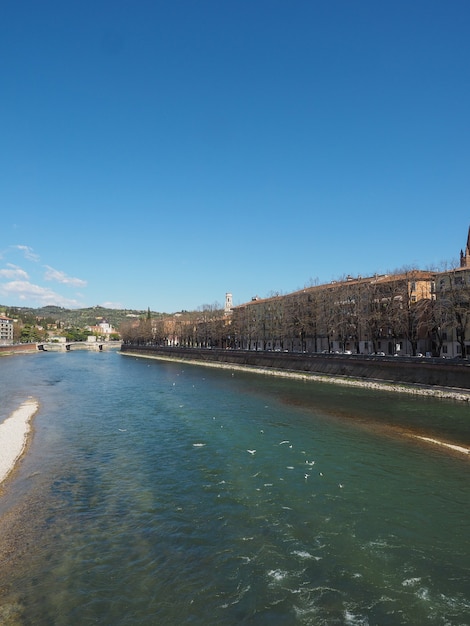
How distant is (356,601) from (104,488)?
38.7 feet

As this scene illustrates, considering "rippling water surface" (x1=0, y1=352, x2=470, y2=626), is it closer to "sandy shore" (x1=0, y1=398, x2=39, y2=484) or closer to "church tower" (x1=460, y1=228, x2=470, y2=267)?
"sandy shore" (x1=0, y1=398, x2=39, y2=484)

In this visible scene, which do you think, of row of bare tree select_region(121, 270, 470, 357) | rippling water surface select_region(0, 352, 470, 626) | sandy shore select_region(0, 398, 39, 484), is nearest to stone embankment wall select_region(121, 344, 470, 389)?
row of bare tree select_region(121, 270, 470, 357)

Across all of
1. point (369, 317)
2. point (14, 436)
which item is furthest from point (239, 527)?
point (369, 317)

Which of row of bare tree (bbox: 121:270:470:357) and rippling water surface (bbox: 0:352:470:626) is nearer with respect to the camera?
rippling water surface (bbox: 0:352:470:626)

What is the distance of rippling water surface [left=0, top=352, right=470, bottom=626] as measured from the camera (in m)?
A: 10.5

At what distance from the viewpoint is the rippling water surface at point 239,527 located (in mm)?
10547

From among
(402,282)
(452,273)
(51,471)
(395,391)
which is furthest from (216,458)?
(452,273)

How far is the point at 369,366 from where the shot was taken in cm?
5631

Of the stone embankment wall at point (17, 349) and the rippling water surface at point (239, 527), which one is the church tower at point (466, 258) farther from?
the stone embankment wall at point (17, 349)

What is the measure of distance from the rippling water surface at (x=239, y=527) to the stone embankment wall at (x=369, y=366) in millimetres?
15949

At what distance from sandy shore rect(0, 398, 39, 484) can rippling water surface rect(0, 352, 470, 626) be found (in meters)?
0.84

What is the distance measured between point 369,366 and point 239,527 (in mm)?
45054

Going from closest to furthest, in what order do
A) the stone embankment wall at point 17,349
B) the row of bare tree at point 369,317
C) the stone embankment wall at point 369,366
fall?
the stone embankment wall at point 369,366
the row of bare tree at point 369,317
the stone embankment wall at point 17,349

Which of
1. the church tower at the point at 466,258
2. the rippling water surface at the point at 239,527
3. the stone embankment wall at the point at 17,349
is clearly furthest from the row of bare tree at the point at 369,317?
the stone embankment wall at the point at 17,349
